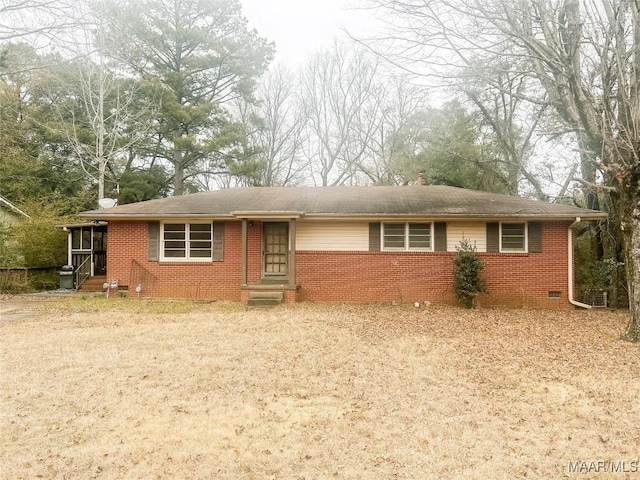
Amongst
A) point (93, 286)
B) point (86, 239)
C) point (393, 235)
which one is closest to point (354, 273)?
point (393, 235)

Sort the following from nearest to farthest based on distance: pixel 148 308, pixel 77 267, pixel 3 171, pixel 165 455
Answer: pixel 165 455 → pixel 148 308 → pixel 77 267 → pixel 3 171

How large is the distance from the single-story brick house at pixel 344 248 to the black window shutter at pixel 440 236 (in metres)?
0.03

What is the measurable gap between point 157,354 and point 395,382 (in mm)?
3646

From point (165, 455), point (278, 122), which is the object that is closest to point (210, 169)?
point (278, 122)

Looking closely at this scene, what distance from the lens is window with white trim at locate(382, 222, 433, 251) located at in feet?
39.6

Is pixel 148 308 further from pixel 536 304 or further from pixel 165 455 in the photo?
pixel 536 304

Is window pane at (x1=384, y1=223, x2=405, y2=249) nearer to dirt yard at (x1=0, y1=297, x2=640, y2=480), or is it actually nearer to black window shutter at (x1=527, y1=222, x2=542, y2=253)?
black window shutter at (x1=527, y1=222, x2=542, y2=253)

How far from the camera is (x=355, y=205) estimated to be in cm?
1262

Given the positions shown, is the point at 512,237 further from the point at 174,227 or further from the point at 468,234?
the point at 174,227

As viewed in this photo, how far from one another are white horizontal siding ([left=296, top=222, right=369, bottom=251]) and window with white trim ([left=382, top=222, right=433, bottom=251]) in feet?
2.08

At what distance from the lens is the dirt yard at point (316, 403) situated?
3162 mm

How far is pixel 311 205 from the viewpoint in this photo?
12.8 metres

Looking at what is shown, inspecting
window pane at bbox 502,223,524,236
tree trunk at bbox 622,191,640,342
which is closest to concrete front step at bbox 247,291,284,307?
window pane at bbox 502,223,524,236

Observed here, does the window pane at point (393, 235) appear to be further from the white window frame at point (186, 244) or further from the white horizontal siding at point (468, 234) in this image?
Answer: the white window frame at point (186, 244)
